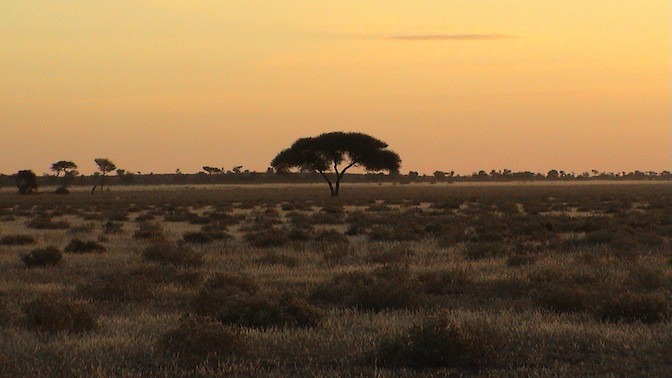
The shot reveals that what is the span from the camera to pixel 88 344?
32.7 feet

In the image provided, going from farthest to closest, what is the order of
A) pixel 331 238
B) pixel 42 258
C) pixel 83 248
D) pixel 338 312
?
pixel 331 238
pixel 83 248
pixel 42 258
pixel 338 312

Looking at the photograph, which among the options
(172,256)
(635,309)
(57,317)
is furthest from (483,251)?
(57,317)

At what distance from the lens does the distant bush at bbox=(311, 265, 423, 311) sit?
13.2 m

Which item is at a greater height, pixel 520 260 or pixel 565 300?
pixel 565 300

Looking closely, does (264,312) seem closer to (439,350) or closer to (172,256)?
(439,350)

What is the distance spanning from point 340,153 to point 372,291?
7645 cm

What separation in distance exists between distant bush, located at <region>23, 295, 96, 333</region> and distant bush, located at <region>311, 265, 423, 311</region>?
4.19m

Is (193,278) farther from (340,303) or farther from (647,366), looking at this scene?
(647,366)

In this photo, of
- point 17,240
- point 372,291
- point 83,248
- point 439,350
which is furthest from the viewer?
point 17,240

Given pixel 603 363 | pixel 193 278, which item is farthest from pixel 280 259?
pixel 603 363

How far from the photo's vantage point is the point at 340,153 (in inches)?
3524

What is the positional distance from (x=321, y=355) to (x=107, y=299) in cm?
586

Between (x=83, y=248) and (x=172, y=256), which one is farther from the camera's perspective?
(x=83, y=248)

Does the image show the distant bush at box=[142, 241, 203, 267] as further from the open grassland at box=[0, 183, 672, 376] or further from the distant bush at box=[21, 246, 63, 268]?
the distant bush at box=[21, 246, 63, 268]
